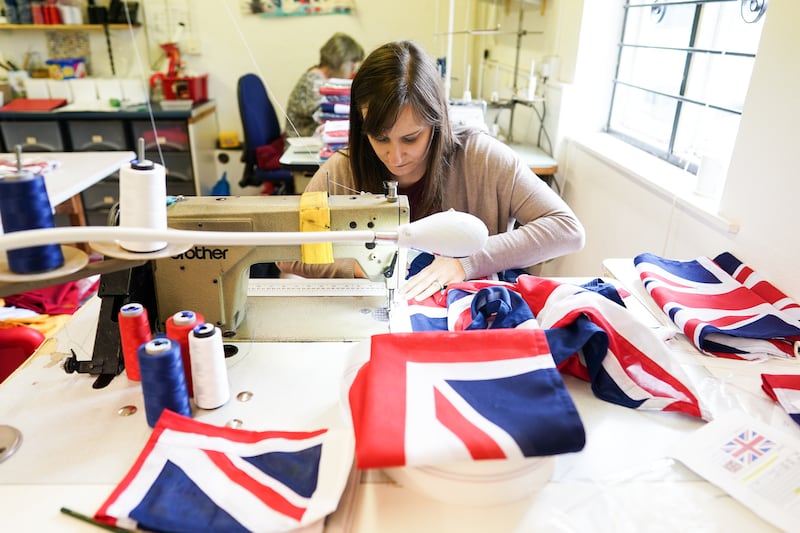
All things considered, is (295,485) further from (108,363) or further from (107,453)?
(108,363)

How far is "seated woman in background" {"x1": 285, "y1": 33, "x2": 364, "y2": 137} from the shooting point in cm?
349

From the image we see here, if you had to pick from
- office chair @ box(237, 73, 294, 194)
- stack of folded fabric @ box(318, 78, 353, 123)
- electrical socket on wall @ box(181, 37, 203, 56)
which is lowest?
office chair @ box(237, 73, 294, 194)

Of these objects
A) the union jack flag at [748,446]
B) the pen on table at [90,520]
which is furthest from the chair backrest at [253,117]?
→ the union jack flag at [748,446]

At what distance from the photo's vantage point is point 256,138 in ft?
Result: 12.0

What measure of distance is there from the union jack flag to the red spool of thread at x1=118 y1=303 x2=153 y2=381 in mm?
851

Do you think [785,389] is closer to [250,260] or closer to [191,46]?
[250,260]

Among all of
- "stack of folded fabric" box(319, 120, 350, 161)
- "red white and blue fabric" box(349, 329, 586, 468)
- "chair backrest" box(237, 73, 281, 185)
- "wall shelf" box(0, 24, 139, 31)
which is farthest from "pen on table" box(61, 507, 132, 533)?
"wall shelf" box(0, 24, 139, 31)

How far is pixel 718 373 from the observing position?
0.96m

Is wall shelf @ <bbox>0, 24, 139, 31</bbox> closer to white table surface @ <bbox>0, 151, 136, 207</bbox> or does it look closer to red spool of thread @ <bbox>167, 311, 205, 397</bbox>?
white table surface @ <bbox>0, 151, 136, 207</bbox>

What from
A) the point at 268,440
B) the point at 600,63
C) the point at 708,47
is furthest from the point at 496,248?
the point at 600,63

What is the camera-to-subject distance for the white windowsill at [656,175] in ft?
4.80

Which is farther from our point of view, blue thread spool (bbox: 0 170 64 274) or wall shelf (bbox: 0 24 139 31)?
wall shelf (bbox: 0 24 139 31)

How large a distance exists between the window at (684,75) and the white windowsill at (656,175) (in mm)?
48

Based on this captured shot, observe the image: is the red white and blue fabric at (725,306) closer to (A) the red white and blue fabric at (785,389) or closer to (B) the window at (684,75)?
(A) the red white and blue fabric at (785,389)
